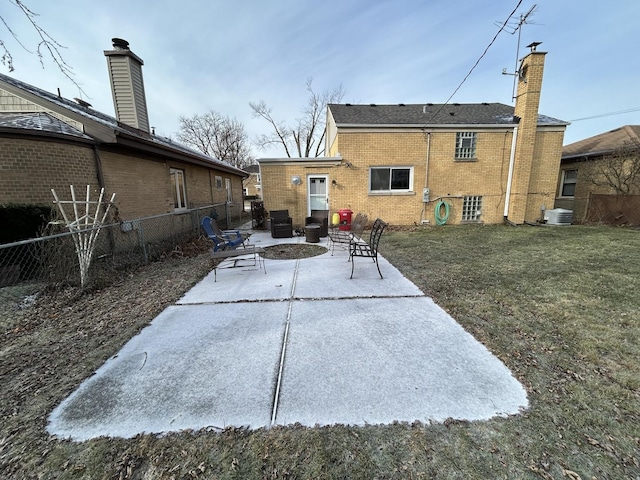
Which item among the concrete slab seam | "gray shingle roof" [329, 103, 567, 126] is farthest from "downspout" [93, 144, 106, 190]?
"gray shingle roof" [329, 103, 567, 126]

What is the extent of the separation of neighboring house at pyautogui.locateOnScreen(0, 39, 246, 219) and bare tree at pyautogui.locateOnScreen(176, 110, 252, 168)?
28.8 m

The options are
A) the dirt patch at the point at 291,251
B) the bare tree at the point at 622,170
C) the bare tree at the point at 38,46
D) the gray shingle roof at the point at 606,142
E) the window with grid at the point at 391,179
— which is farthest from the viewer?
the gray shingle roof at the point at 606,142

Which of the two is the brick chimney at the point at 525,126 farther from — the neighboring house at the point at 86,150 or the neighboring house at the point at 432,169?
the neighboring house at the point at 86,150

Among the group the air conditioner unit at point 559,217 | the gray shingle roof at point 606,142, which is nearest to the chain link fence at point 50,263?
the air conditioner unit at point 559,217

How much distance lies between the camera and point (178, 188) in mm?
10266

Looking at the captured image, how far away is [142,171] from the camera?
26.2ft

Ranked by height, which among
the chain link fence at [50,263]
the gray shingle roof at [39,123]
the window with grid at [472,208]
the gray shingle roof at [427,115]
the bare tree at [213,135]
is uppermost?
the bare tree at [213,135]

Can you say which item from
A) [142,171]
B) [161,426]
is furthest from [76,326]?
[142,171]

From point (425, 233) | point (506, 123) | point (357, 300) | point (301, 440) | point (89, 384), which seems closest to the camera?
point (301, 440)

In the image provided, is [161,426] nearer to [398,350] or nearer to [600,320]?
[398,350]

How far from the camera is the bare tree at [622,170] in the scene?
11.1 meters

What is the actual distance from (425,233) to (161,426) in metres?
9.73

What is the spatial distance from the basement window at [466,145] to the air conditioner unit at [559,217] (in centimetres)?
423

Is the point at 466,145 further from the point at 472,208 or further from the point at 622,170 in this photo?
the point at 622,170
